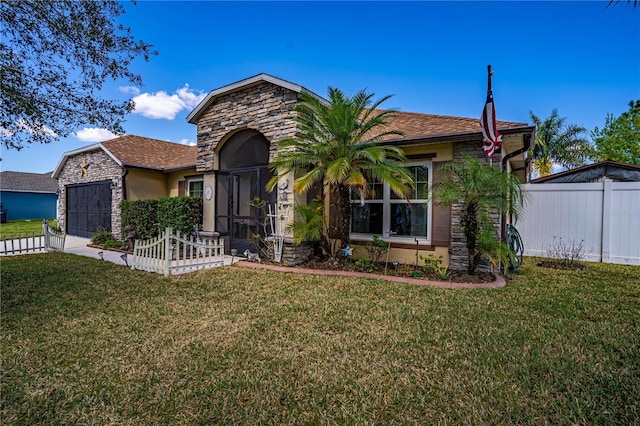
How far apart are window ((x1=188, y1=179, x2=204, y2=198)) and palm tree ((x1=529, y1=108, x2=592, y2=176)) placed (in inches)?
917

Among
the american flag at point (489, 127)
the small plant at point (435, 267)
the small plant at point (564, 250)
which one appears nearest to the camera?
the american flag at point (489, 127)

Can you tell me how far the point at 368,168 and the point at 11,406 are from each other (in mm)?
6728

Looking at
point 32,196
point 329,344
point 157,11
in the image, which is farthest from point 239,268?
point 32,196

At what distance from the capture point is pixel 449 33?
9320 millimetres

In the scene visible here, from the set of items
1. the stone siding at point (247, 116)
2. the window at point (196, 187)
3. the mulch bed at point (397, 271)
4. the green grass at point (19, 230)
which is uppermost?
the stone siding at point (247, 116)

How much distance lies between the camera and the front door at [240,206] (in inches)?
380

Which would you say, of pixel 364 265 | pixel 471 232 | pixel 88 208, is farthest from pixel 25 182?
pixel 471 232

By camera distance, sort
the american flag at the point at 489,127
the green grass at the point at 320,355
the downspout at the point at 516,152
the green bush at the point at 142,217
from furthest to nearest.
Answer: the green bush at the point at 142,217, the downspout at the point at 516,152, the american flag at the point at 489,127, the green grass at the point at 320,355

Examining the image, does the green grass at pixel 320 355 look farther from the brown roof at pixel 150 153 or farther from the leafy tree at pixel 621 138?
the leafy tree at pixel 621 138

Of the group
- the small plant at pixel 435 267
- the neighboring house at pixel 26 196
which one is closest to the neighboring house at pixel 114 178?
the small plant at pixel 435 267

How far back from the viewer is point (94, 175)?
15312 mm

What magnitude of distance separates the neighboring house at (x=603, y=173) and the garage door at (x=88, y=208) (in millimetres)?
18952

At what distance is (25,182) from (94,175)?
25040 millimetres

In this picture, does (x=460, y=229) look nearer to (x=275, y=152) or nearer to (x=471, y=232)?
(x=471, y=232)
